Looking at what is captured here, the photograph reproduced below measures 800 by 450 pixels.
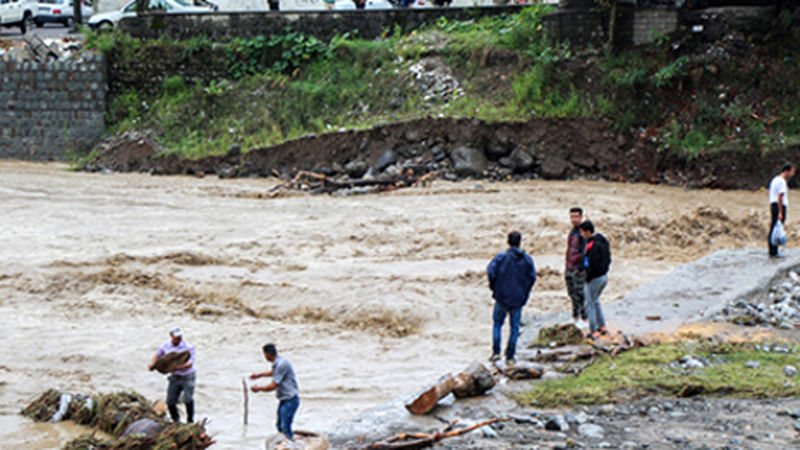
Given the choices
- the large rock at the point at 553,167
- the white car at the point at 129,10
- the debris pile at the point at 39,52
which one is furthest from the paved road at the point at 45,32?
the large rock at the point at 553,167

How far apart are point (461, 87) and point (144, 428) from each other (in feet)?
58.0

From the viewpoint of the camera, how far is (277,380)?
26.0 feet

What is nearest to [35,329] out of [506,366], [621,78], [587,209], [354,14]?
[506,366]

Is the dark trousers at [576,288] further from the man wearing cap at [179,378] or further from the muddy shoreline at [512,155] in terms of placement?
the muddy shoreline at [512,155]

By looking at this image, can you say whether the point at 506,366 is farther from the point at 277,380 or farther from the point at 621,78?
the point at 621,78

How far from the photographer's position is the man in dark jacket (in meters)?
9.87

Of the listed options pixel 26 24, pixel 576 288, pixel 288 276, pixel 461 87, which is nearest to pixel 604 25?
pixel 461 87

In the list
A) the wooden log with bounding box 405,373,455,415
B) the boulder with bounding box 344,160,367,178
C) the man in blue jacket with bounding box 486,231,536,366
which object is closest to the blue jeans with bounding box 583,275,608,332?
the man in blue jacket with bounding box 486,231,536,366

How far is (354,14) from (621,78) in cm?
881

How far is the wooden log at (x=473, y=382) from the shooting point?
8.30 metres

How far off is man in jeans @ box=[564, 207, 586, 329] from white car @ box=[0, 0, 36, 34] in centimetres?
3118

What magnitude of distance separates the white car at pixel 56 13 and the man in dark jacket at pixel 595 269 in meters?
Result: 31.2

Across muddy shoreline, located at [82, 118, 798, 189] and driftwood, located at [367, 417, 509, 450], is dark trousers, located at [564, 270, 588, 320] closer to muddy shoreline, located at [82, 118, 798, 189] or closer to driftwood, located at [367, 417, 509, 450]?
driftwood, located at [367, 417, 509, 450]

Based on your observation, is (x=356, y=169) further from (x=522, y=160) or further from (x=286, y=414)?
(x=286, y=414)
